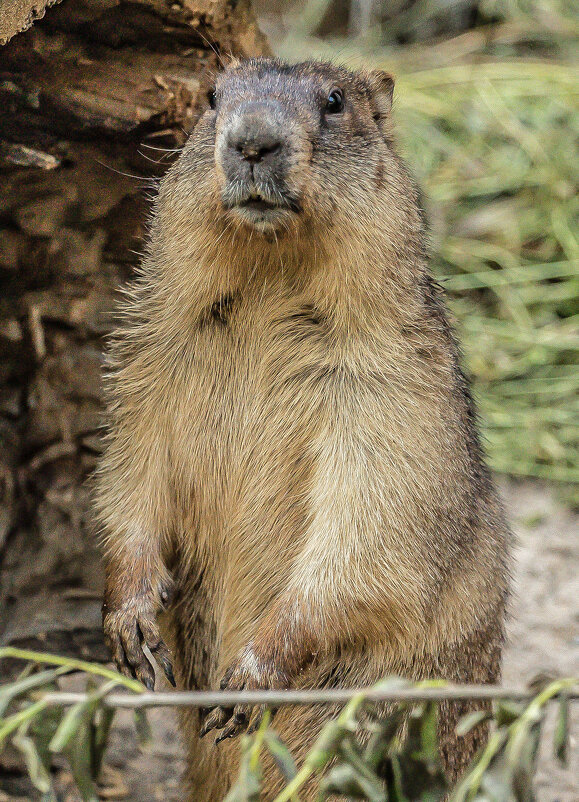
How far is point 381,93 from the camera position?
4.52m

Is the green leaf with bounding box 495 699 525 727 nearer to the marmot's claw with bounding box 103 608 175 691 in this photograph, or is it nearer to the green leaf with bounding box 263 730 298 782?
the green leaf with bounding box 263 730 298 782

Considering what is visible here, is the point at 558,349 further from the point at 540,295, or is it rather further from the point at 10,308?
the point at 10,308

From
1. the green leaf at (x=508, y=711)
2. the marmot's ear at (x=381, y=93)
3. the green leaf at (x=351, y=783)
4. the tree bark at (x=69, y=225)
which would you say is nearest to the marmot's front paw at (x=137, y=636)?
the tree bark at (x=69, y=225)

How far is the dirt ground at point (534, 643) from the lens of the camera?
530 centimetres

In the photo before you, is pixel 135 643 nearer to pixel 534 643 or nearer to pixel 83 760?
pixel 83 760

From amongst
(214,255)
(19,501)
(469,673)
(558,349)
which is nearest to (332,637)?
(469,673)

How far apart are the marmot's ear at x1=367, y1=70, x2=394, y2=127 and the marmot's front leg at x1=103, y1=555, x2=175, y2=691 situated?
207 centimetres

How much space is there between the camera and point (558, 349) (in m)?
8.28

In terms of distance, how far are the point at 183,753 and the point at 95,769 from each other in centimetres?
322

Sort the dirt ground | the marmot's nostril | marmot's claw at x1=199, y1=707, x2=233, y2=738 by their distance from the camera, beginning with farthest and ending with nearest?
the dirt ground < marmot's claw at x1=199, y1=707, x2=233, y2=738 < the marmot's nostril

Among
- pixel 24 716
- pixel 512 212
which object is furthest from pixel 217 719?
pixel 512 212

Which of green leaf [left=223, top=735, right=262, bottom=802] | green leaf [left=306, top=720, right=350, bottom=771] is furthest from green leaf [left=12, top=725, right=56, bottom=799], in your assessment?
green leaf [left=306, top=720, right=350, bottom=771]

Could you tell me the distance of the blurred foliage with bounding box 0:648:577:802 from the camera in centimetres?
221

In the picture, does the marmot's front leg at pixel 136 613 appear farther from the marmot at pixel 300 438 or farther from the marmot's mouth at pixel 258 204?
the marmot's mouth at pixel 258 204
